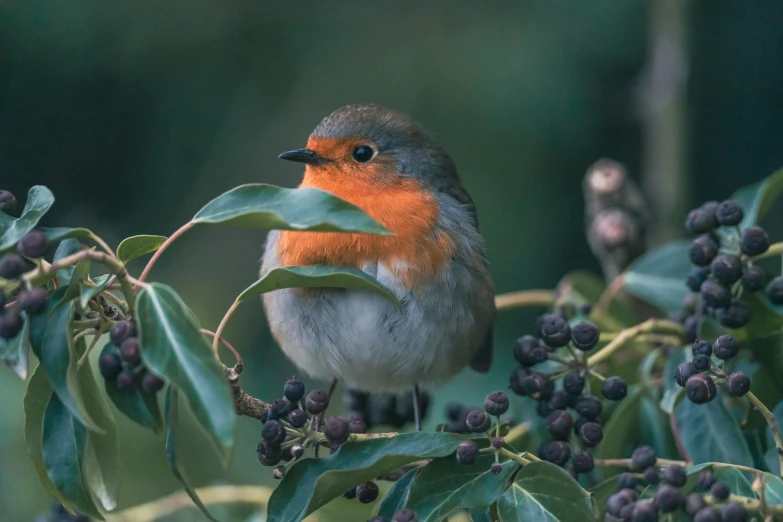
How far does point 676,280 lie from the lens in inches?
116

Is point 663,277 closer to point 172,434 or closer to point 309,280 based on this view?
point 309,280

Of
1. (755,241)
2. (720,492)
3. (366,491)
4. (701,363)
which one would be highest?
(755,241)

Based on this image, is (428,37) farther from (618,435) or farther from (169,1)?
(618,435)

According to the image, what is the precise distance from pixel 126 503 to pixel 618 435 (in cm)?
192

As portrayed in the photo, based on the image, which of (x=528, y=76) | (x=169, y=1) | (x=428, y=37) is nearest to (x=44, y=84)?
(x=169, y=1)

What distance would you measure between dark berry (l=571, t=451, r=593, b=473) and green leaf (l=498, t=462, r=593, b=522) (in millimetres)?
336

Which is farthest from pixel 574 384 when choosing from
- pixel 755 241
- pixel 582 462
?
pixel 755 241

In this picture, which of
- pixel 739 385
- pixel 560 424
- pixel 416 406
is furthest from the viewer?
pixel 416 406

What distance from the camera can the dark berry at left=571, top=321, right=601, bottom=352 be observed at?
7.26 feet

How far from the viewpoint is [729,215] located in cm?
228

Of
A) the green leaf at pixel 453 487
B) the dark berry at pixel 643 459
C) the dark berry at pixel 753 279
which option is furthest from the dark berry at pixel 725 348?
the green leaf at pixel 453 487

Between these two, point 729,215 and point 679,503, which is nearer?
point 679,503

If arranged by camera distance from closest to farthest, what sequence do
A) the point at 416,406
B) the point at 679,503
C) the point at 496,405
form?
the point at 679,503, the point at 496,405, the point at 416,406

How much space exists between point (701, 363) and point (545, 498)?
453 millimetres
